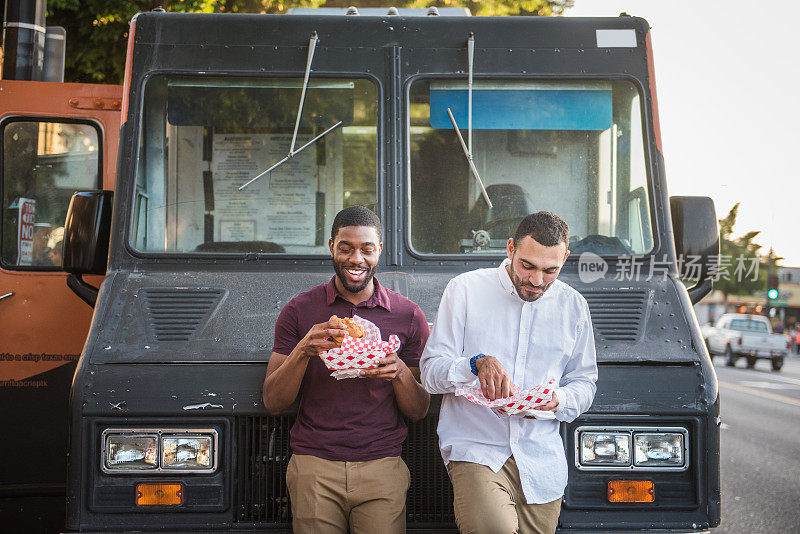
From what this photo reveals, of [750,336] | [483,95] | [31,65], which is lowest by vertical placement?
[750,336]

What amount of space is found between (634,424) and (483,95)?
178cm

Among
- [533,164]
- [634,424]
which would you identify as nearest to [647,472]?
[634,424]

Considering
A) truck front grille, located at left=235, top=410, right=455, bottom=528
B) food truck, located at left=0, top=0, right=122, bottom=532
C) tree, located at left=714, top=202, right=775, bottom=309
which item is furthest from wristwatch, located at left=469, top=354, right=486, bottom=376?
tree, located at left=714, top=202, right=775, bottom=309

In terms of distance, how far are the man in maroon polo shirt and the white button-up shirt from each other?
0.55 ft

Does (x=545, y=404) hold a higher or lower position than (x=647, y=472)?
higher

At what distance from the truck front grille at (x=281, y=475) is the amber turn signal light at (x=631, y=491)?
628 mm

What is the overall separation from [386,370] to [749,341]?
28930 millimetres

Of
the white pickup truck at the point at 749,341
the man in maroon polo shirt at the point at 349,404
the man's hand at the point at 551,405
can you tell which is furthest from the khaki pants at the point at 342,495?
the white pickup truck at the point at 749,341

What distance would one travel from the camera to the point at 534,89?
14.1ft

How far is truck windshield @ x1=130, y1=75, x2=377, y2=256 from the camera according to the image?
4.23m

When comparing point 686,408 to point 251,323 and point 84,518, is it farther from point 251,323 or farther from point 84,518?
point 84,518

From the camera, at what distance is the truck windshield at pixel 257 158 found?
4.23m

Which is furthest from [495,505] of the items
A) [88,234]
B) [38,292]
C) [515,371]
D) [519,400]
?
[38,292]
